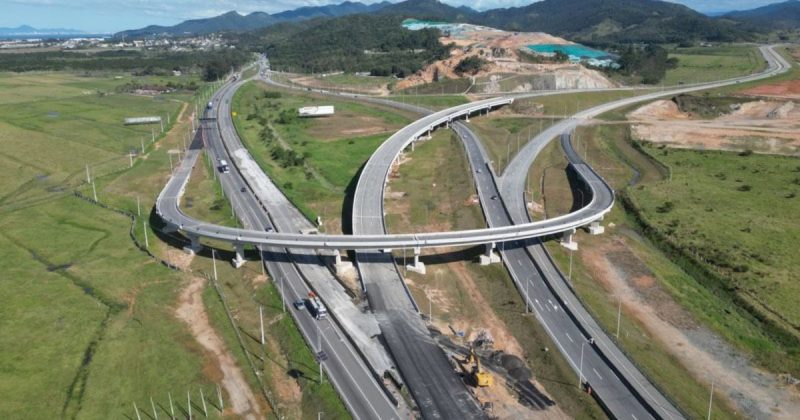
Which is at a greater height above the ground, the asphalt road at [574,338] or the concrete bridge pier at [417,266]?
the concrete bridge pier at [417,266]

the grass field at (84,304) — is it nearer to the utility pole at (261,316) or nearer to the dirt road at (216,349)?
the dirt road at (216,349)

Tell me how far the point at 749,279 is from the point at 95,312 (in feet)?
287

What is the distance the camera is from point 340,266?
79.1 m

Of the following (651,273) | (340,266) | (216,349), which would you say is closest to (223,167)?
(340,266)

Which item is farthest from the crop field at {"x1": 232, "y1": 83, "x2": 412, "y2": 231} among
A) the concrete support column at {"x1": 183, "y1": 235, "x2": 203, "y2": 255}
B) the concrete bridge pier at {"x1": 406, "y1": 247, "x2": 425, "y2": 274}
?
the concrete bridge pier at {"x1": 406, "y1": 247, "x2": 425, "y2": 274}

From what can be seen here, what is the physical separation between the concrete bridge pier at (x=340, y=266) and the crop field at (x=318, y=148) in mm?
17376

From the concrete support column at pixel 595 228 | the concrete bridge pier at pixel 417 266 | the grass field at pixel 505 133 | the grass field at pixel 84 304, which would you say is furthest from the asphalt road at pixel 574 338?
the grass field at pixel 505 133

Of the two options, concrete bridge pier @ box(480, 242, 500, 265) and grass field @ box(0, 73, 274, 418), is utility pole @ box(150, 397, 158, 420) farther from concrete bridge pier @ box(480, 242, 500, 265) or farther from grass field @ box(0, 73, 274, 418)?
concrete bridge pier @ box(480, 242, 500, 265)

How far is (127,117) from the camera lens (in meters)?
189

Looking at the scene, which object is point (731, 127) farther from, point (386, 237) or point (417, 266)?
point (386, 237)

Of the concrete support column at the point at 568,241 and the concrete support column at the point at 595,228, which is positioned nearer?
the concrete support column at the point at 568,241

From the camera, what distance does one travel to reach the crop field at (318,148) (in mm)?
112500

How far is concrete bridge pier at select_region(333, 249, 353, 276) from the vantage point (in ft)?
258

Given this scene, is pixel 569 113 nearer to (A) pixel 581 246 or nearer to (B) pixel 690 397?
(A) pixel 581 246
